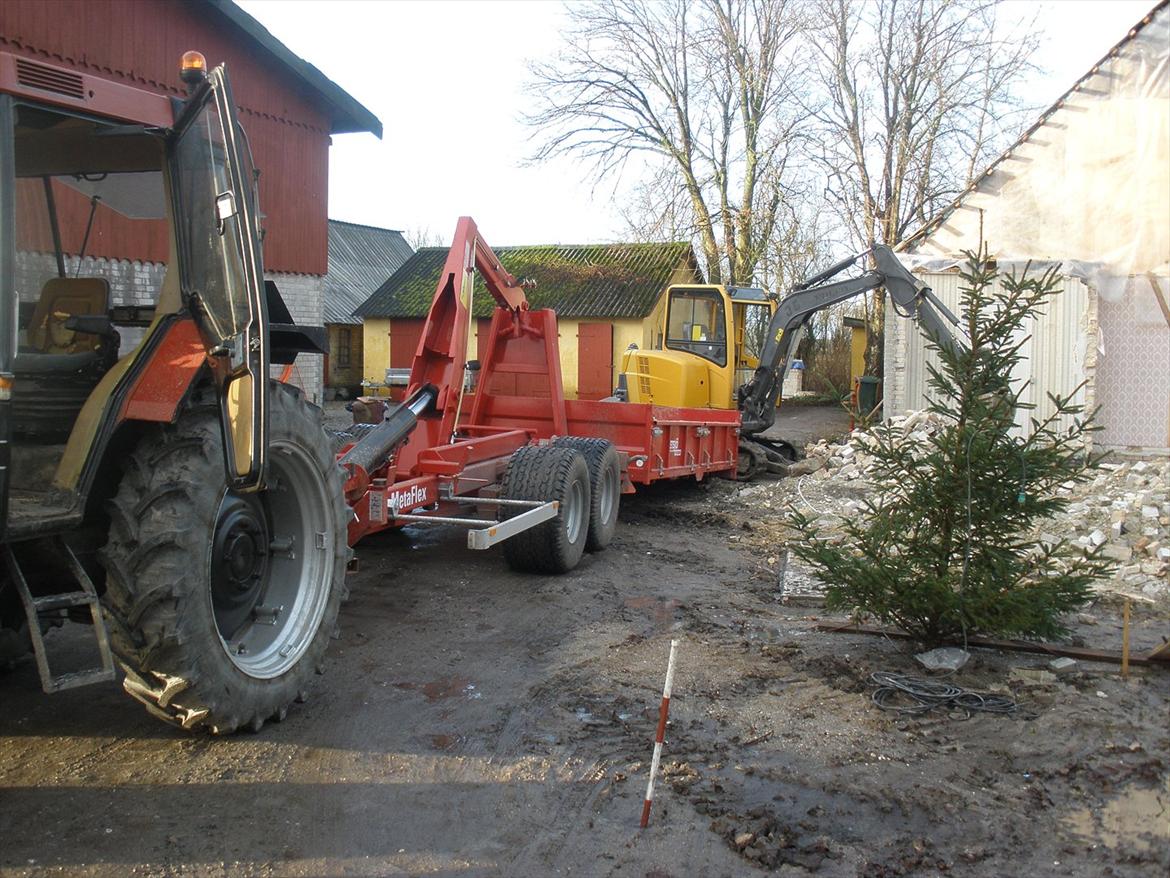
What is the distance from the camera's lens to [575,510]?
28.8 feet

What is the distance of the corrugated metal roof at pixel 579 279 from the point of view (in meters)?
30.3

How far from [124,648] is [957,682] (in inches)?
167

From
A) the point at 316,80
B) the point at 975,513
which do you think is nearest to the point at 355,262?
the point at 316,80

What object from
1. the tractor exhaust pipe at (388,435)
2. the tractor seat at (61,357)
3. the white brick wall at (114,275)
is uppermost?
the white brick wall at (114,275)

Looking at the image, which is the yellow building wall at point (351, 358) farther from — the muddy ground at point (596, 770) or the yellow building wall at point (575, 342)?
the muddy ground at point (596, 770)

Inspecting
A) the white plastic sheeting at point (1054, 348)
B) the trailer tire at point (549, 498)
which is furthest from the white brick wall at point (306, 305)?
the white plastic sheeting at point (1054, 348)

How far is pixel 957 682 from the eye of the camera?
18.8ft

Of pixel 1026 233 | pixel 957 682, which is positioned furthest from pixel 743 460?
pixel 957 682

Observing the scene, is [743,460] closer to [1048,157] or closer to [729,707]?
[1048,157]

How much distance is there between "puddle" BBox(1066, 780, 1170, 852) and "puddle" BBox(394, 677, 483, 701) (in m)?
2.91

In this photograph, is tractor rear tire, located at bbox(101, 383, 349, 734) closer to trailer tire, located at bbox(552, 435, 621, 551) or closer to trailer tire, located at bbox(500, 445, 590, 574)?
trailer tire, located at bbox(500, 445, 590, 574)

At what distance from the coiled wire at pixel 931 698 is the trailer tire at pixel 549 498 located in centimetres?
319

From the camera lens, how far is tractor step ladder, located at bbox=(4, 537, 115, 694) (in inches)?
143

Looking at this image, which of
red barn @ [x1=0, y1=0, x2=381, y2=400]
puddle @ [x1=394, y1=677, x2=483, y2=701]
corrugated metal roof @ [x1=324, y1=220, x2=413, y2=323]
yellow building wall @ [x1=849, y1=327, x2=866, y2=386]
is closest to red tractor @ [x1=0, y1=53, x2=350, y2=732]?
puddle @ [x1=394, y1=677, x2=483, y2=701]
